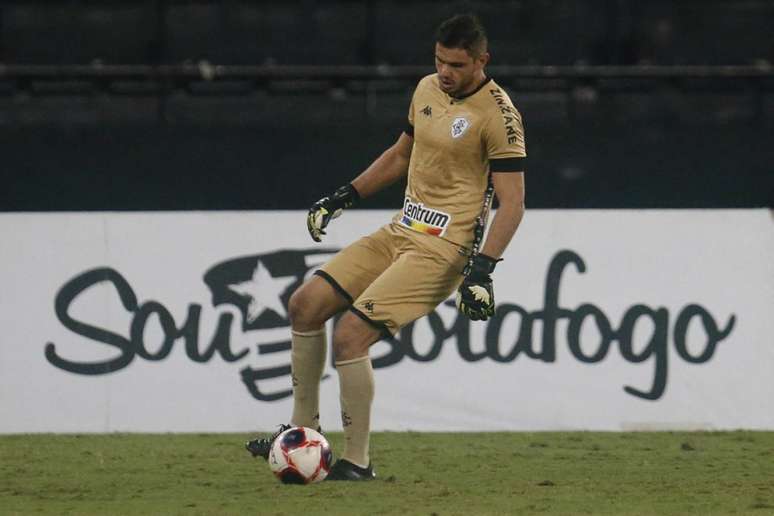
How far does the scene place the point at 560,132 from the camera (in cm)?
1056

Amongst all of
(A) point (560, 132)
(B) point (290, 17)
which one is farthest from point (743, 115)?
(B) point (290, 17)

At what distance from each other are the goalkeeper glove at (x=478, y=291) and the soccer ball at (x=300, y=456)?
842 mm

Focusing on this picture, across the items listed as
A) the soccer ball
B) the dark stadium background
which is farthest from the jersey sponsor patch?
the dark stadium background

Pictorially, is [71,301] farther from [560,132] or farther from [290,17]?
[290,17]

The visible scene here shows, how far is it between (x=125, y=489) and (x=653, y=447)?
298 cm

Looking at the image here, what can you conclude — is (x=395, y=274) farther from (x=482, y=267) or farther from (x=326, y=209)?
(x=326, y=209)

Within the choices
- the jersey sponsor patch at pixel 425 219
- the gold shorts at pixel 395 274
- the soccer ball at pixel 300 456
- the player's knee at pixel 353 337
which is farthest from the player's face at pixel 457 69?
the soccer ball at pixel 300 456

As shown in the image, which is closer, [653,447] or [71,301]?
[653,447]

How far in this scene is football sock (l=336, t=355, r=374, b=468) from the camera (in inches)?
247

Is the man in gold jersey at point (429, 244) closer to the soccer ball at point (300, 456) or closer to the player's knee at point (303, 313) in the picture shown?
the player's knee at point (303, 313)

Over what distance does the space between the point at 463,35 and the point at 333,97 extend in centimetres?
670

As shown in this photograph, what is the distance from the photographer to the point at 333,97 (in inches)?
500

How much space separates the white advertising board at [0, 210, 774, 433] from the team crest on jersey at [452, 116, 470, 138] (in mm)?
2601

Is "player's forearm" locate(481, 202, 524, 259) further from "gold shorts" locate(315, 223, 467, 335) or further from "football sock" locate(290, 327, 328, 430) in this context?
"football sock" locate(290, 327, 328, 430)
